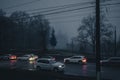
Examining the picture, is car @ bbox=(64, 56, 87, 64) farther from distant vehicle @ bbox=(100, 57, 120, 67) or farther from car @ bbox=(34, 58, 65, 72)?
car @ bbox=(34, 58, 65, 72)

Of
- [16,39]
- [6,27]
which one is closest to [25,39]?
[16,39]

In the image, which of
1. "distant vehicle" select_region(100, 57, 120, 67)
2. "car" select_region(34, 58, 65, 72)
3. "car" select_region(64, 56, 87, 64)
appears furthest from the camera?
"car" select_region(64, 56, 87, 64)

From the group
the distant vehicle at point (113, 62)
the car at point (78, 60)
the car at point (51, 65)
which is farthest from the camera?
the car at point (78, 60)

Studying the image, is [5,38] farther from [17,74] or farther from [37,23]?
[17,74]

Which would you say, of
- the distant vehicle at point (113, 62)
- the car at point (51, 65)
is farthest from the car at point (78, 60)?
the car at point (51, 65)

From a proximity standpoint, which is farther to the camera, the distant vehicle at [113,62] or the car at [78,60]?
the car at [78,60]

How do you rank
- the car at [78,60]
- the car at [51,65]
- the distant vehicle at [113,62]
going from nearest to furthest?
the car at [51,65]
the distant vehicle at [113,62]
the car at [78,60]

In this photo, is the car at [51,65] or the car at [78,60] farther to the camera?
the car at [78,60]

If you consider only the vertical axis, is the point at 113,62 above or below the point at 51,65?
below

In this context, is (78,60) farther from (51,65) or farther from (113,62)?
(51,65)

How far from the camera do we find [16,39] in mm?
111312

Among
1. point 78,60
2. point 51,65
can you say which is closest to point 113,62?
point 78,60

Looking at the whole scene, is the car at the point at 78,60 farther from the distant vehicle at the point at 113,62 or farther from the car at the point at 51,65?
the car at the point at 51,65

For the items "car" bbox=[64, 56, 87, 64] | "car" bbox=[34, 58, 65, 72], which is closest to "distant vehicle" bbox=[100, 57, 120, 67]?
Result: "car" bbox=[64, 56, 87, 64]
